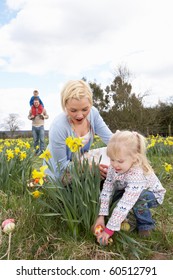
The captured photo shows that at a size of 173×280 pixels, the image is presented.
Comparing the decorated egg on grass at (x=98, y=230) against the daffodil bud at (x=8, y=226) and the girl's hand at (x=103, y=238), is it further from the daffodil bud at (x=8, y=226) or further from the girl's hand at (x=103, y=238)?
the daffodil bud at (x=8, y=226)

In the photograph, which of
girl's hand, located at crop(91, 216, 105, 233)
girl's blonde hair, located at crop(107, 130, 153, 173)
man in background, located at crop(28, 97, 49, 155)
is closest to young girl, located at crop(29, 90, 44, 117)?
man in background, located at crop(28, 97, 49, 155)

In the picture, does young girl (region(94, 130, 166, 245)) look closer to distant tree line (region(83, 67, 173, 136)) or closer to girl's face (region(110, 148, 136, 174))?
girl's face (region(110, 148, 136, 174))

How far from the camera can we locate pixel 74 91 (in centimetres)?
213

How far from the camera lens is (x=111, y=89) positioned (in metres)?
25.3

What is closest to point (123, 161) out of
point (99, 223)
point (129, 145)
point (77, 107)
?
point (129, 145)

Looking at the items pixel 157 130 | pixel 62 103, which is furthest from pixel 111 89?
pixel 62 103

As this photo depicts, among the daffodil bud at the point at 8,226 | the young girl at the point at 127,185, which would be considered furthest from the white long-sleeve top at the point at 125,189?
the daffodil bud at the point at 8,226

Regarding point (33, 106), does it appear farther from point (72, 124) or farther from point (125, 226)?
point (125, 226)

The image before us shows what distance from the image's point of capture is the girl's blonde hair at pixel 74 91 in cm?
212

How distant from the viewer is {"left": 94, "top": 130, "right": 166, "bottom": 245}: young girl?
1.81m

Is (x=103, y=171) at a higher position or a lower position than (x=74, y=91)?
lower

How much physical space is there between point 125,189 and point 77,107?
701mm
